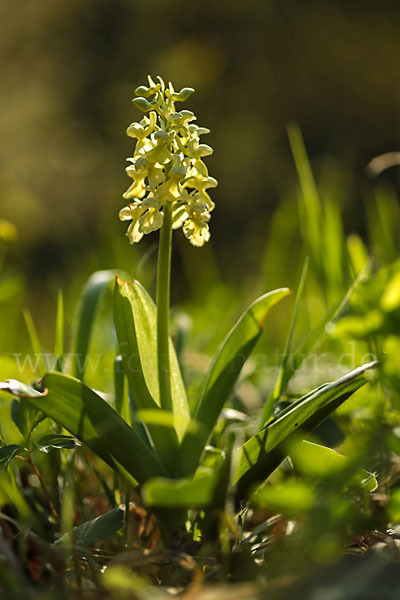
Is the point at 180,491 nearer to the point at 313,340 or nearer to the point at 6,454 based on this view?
the point at 6,454

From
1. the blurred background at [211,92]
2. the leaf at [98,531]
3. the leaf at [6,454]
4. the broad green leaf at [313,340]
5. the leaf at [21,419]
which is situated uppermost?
the blurred background at [211,92]

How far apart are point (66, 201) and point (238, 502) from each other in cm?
562

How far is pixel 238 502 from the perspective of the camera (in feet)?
3.39

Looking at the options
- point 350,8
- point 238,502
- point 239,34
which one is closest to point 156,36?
point 239,34

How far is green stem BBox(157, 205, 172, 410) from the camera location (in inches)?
42.0

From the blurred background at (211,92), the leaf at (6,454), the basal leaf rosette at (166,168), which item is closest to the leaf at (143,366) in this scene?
the basal leaf rosette at (166,168)

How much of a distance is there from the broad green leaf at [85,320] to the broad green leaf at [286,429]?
0.41 meters

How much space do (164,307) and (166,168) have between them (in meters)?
0.24

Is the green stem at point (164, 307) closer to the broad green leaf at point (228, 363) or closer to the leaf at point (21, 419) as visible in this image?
the broad green leaf at point (228, 363)

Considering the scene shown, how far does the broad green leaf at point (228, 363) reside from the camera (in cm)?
110

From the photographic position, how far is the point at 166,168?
107 centimetres

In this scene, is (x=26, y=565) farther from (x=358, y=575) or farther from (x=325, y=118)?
(x=325, y=118)

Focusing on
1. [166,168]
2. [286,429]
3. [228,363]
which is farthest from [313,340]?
[166,168]

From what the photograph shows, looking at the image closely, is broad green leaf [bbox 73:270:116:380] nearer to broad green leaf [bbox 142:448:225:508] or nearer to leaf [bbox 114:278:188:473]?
leaf [bbox 114:278:188:473]
